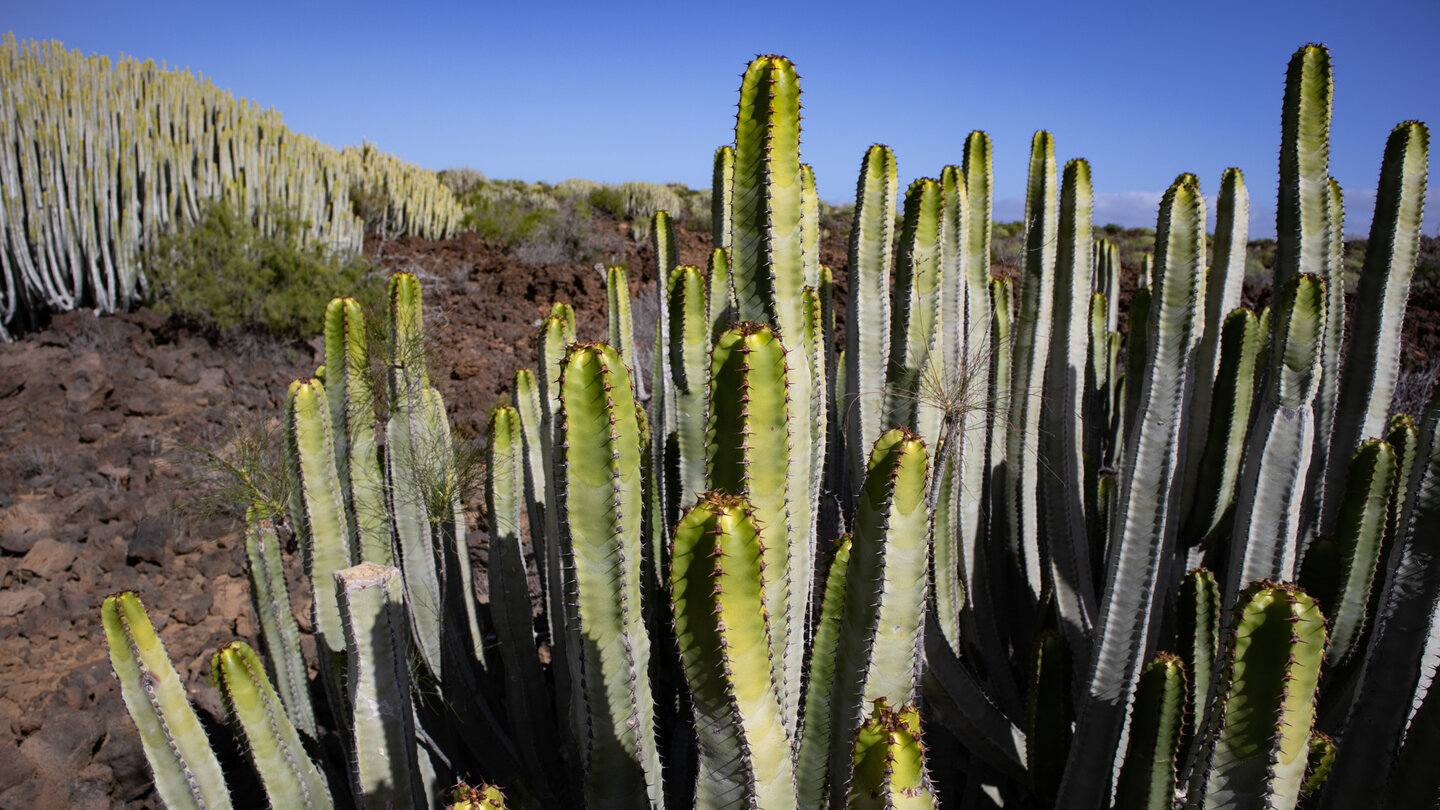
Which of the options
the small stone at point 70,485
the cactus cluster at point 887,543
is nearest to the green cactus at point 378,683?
the cactus cluster at point 887,543

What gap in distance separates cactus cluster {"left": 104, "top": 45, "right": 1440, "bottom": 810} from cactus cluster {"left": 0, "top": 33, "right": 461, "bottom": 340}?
8.55 metres

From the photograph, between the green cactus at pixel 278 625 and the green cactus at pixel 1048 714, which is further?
the green cactus at pixel 278 625

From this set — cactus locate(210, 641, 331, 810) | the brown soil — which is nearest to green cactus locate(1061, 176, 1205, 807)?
cactus locate(210, 641, 331, 810)

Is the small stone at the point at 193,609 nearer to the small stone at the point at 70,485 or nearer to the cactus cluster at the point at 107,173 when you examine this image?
the small stone at the point at 70,485

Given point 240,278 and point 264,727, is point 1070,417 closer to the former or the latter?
point 264,727

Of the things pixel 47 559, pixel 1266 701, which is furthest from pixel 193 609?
pixel 1266 701

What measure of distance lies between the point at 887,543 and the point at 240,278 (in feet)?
32.7

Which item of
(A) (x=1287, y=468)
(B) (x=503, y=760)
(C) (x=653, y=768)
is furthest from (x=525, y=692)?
(A) (x=1287, y=468)

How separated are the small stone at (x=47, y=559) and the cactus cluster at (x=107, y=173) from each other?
563 cm

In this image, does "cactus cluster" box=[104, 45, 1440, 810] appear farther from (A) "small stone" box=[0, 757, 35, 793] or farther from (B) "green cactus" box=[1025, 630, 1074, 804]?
(A) "small stone" box=[0, 757, 35, 793]

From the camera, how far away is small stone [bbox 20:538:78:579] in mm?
5316

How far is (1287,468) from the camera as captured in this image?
2.89m

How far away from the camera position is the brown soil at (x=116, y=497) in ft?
12.6

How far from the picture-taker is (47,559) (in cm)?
537
